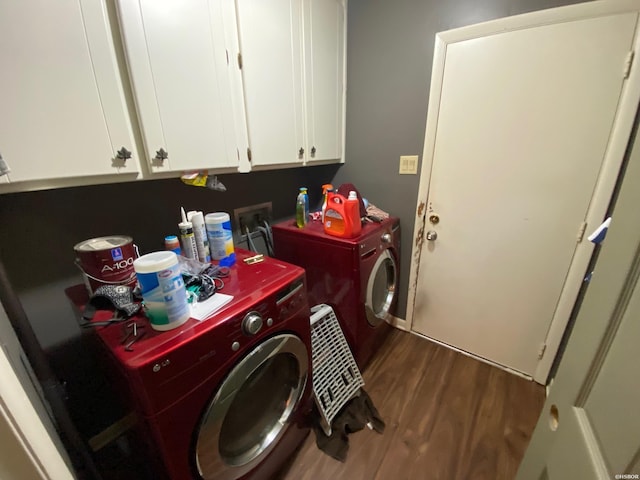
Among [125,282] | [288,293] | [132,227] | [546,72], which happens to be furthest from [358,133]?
[125,282]

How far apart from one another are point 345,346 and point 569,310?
4.06ft

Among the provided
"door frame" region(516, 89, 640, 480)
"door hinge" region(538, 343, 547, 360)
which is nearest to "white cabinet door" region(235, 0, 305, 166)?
"door frame" region(516, 89, 640, 480)

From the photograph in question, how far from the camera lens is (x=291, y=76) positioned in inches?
53.4

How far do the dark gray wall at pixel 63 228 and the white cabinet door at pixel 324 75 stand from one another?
0.79 meters

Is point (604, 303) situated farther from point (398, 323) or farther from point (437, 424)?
point (398, 323)

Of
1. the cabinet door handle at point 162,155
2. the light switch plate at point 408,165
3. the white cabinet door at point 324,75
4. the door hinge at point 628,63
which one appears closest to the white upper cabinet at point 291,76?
the white cabinet door at point 324,75

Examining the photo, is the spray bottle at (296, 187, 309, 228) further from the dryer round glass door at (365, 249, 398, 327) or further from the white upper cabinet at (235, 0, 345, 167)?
the dryer round glass door at (365, 249, 398, 327)

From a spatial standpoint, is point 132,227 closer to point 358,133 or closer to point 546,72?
point 358,133

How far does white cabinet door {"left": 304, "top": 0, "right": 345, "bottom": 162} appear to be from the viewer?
1.44 m

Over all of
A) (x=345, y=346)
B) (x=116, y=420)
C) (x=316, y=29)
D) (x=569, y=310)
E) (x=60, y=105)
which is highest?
(x=316, y=29)

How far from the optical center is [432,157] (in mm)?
1627

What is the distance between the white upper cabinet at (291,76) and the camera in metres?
1.16

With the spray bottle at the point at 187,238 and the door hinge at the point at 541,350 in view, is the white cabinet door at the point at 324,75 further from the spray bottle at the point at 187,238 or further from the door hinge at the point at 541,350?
the door hinge at the point at 541,350

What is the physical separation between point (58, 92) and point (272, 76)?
825 mm
